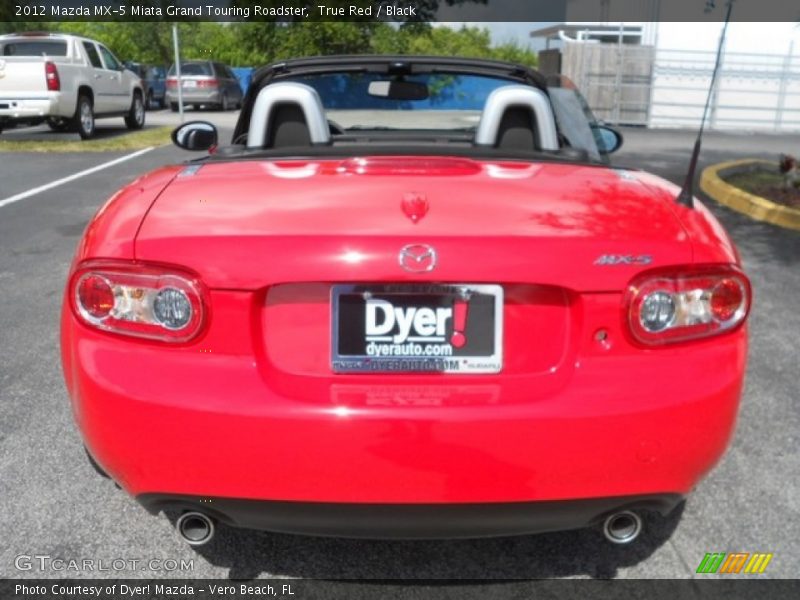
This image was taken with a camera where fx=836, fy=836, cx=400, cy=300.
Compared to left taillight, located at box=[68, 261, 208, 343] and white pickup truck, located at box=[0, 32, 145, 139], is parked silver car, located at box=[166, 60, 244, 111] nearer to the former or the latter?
white pickup truck, located at box=[0, 32, 145, 139]

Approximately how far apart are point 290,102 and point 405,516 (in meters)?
1.69

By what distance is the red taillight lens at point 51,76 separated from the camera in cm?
1496

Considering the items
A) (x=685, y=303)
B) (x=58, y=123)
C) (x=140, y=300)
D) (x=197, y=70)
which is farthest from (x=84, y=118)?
(x=685, y=303)

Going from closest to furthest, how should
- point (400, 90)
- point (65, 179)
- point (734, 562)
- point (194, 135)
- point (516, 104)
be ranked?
point (734, 562) → point (516, 104) → point (400, 90) → point (194, 135) → point (65, 179)

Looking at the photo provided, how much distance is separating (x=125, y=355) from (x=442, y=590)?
1130 millimetres

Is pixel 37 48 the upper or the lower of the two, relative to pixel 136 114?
upper

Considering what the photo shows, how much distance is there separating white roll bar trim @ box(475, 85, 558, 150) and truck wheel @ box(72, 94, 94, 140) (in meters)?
14.7

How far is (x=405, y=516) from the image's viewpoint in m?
2.00

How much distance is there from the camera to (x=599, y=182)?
242 centimetres

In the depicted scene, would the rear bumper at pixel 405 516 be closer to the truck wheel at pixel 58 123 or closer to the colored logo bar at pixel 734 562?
the colored logo bar at pixel 734 562

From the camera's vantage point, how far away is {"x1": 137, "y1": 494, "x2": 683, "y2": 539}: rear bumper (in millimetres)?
1990

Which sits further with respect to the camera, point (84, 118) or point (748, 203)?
point (84, 118)

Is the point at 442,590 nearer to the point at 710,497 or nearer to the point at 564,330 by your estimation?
the point at 564,330

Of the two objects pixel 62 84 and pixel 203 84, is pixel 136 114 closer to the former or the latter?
pixel 62 84
